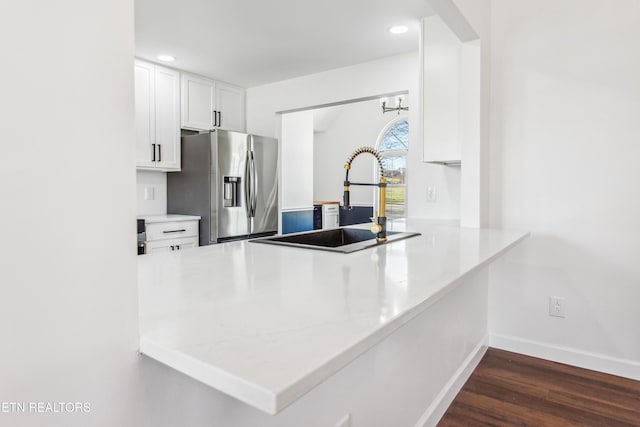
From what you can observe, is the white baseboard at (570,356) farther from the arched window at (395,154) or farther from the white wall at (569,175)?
the arched window at (395,154)

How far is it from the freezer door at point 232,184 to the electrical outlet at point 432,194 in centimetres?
176

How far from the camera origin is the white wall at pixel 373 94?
3135 mm

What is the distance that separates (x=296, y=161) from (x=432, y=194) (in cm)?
235

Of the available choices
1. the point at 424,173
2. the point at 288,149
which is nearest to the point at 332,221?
the point at 288,149

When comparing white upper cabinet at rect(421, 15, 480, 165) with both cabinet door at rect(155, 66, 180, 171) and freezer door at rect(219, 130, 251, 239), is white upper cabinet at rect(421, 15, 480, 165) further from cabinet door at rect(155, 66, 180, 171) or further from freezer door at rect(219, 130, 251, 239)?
cabinet door at rect(155, 66, 180, 171)

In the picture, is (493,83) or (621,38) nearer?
(621,38)

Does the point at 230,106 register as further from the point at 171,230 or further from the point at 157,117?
the point at 171,230

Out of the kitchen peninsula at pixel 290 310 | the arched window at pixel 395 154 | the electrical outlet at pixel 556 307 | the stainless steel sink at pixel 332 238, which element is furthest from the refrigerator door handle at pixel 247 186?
the arched window at pixel 395 154

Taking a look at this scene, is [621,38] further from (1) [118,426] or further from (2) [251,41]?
(1) [118,426]

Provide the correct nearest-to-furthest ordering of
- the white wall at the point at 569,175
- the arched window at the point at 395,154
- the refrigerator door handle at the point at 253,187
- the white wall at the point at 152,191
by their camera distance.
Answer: the white wall at the point at 569,175 → the white wall at the point at 152,191 → the refrigerator door handle at the point at 253,187 → the arched window at the point at 395,154

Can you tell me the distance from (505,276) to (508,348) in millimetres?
491

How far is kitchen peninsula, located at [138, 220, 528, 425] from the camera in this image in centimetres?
51

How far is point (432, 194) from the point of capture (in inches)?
125

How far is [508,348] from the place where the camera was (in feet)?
8.70
